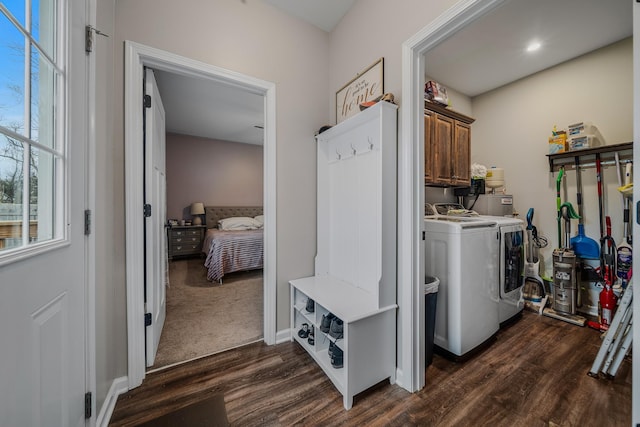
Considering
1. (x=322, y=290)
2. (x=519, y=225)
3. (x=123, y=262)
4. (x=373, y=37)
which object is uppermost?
(x=373, y=37)

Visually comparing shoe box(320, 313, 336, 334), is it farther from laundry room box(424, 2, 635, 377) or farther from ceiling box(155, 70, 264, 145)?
ceiling box(155, 70, 264, 145)

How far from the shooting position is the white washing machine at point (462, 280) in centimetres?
179

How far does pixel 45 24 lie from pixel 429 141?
2.61 meters

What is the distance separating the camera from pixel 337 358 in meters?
1.55

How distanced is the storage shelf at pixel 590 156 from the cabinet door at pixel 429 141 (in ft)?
5.00

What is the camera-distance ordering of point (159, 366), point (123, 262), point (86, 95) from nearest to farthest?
point (86, 95)
point (123, 262)
point (159, 366)

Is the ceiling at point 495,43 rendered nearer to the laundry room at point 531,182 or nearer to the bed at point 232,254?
the laundry room at point 531,182

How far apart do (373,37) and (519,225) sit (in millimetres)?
2218

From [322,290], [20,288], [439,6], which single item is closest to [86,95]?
[20,288]

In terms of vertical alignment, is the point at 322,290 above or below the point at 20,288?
below

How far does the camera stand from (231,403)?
1399 millimetres

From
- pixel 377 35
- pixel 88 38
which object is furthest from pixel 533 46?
pixel 88 38

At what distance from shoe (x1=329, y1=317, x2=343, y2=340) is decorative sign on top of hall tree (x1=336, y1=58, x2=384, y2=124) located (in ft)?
5.16

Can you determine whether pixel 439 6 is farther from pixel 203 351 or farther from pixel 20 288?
pixel 203 351
